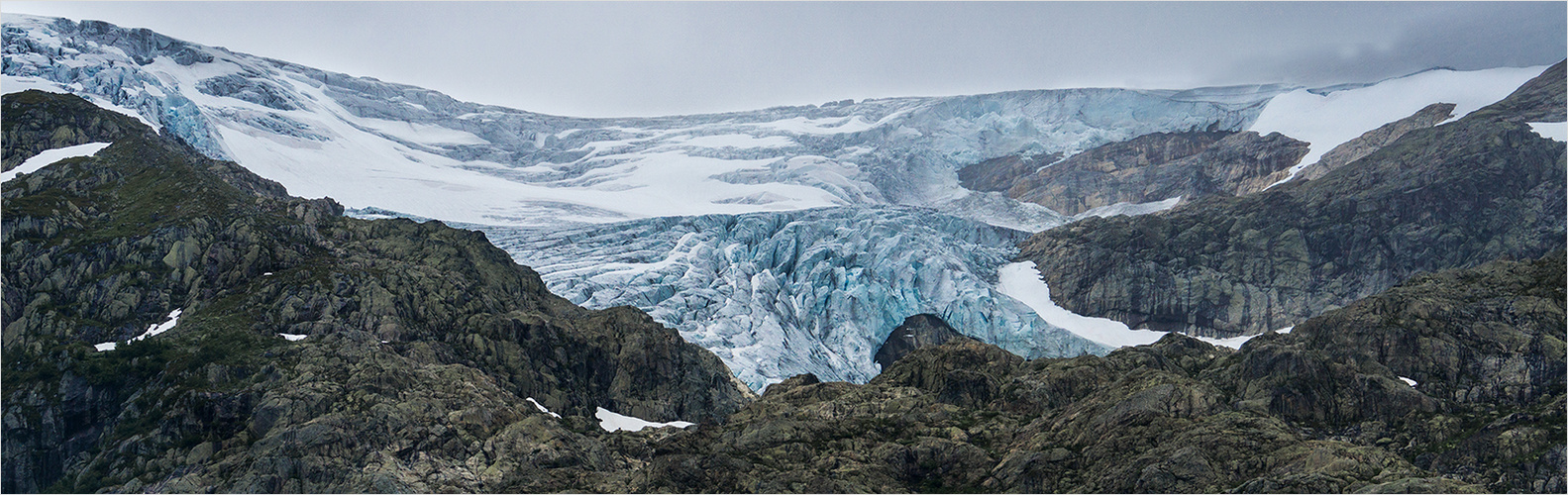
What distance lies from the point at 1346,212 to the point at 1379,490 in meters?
98.5

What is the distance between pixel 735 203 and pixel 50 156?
9318 cm

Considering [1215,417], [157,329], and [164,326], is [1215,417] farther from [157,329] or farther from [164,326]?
[157,329]

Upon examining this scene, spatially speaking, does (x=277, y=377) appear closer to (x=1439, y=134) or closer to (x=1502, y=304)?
(x=1502, y=304)

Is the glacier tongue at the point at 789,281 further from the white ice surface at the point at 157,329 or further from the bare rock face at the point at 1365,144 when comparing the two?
the bare rock face at the point at 1365,144

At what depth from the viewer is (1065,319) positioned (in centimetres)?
14100

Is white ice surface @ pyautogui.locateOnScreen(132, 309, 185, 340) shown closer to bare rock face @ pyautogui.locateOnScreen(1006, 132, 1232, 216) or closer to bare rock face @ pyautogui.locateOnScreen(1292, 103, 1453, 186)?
bare rock face @ pyautogui.locateOnScreen(1006, 132, 1232, 216)

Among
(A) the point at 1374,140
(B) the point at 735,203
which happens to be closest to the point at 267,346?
(B) the point at 735,203

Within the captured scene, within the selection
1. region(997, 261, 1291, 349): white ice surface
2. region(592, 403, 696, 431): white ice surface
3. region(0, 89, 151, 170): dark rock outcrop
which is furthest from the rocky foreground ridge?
region(997, 261, 1291, 349): white ice surface

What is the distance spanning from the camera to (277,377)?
239ft

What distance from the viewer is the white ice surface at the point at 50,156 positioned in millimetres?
94188

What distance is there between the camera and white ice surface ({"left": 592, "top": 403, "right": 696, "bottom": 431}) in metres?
84.2

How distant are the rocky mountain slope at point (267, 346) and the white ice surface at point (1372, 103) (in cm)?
11356

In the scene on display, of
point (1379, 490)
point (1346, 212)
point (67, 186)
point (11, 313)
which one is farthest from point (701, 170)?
point (1379, 490)

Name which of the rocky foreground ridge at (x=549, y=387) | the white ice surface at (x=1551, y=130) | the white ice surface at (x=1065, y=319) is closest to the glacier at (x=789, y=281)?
the white ice surface at (x=1065, y=319)
